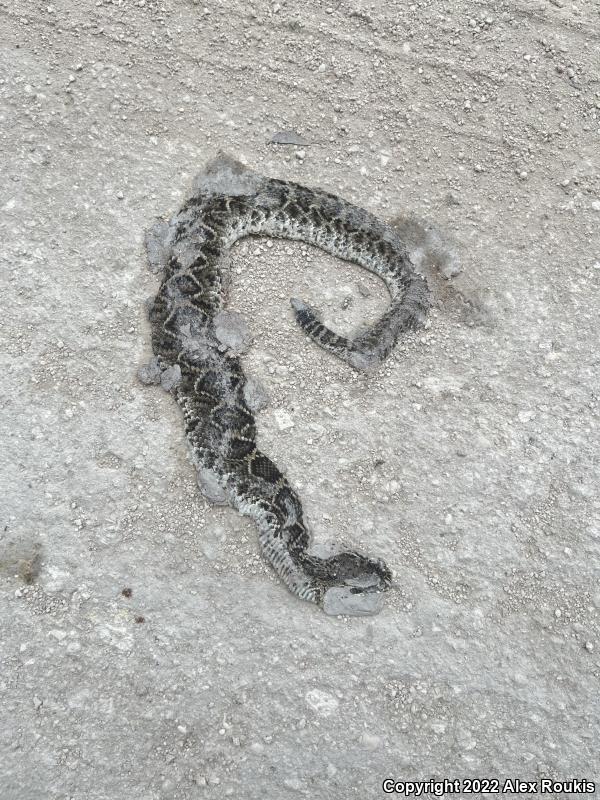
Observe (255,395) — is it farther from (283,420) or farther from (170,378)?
(170,378)

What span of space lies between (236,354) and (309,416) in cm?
103

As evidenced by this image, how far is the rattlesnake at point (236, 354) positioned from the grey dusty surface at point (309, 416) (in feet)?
0.59

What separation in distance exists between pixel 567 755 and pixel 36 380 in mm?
5532

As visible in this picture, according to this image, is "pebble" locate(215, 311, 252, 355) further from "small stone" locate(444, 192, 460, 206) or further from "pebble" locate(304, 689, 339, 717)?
"pebble" locate(304, 689, 339, 717)

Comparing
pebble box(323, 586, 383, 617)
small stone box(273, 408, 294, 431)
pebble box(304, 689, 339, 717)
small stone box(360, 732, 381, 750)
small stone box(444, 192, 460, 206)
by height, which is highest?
small stone box(444, 192, 460, 206)

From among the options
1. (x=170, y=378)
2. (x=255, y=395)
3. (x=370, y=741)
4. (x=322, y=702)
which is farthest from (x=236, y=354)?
(x=370, y=741)

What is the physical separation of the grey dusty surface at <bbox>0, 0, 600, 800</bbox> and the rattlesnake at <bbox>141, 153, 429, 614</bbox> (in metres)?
0.18

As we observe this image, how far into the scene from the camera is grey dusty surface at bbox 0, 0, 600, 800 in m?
5.09

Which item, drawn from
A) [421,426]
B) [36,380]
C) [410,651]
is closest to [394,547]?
[410,651]

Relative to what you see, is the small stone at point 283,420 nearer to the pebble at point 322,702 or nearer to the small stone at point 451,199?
the pebble at point 322,702

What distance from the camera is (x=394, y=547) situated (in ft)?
19.9

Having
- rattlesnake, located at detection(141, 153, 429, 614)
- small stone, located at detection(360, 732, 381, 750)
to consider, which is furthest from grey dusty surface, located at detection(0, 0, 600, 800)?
rattlesnake, located at detection(141, 153, 429, 614)

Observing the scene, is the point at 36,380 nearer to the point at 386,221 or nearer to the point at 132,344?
the point at 132,344

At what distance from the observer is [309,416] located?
684 cm
